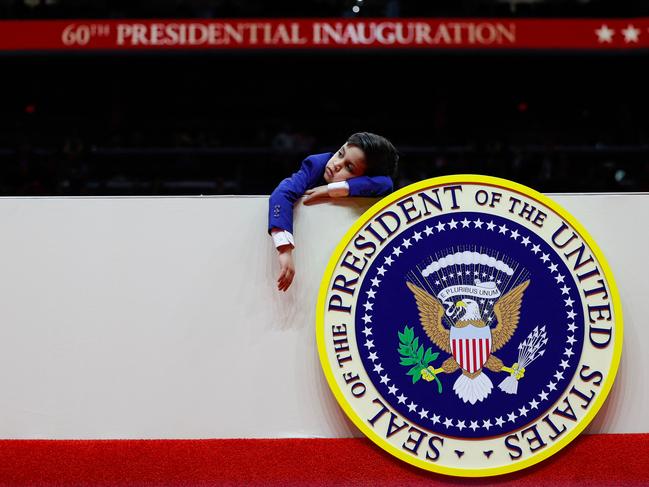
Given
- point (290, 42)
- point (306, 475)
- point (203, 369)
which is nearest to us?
A: point (306, 475)

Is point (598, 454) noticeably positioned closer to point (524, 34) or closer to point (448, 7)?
point (524, 34)

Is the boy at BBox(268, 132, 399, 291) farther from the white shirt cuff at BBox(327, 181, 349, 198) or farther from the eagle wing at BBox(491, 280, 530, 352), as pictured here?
the eagle wing at BBox(491, 280, 530, 352)

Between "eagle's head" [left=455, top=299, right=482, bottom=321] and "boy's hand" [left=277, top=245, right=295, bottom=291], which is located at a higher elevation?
"boy's hand" [left=277, top=245, right=295, bottom=291]

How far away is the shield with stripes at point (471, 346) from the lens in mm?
1411

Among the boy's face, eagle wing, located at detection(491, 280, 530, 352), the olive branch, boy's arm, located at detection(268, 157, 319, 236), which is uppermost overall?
the boy's face

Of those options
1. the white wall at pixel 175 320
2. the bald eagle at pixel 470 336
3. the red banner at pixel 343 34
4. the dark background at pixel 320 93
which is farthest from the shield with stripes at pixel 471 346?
the red banner at pixel 343 34

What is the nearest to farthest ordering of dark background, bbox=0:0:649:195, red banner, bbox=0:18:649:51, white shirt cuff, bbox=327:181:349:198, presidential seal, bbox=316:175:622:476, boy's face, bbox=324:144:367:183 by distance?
presidential seal, bbox=316:175:622:476, white shirt cuff, bbox=327:181:349:198, boy's face, bbox=324:144:367:183, red banner, bbox=0:18:649:51, dark background, bbox=0:0:649:195

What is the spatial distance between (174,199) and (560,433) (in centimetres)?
112

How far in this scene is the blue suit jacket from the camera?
4.75ft

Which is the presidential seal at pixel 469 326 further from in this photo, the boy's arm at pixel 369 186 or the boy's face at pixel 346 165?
the boy's face at pixel 346 165

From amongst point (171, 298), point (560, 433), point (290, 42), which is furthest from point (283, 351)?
point (290, 42)

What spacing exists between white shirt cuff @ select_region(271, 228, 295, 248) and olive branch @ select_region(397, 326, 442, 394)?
357 mm

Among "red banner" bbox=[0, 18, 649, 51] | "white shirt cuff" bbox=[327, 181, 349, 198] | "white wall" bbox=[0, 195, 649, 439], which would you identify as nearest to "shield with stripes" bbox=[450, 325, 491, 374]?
"white wall" bbox=[0, 195, 649, 439]

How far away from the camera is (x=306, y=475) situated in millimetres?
1365
